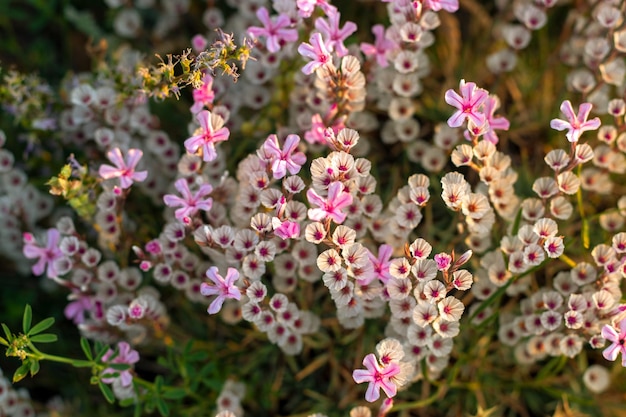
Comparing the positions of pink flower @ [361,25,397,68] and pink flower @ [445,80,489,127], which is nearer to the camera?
pink flower @ [445,80,489,127]

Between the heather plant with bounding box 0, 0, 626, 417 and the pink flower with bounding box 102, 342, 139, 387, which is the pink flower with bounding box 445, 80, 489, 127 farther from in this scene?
the pink flower with bounding box 102, 342, 139, 387

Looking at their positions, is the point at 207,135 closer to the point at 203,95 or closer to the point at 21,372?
the point at 203,95

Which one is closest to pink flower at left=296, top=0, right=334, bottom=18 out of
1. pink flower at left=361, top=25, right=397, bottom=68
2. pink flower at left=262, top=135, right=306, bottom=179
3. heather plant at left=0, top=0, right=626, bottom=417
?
heather plant at left=0, top=0, right=626, bottom=417

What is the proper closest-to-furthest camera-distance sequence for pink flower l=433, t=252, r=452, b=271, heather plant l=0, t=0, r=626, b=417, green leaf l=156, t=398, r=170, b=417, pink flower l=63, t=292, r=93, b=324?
pink flower l=433, t=252, r=452, b=271, heather plant l=0, t=0, r=626, b=417, green leaf l=156, t=398, r=170, b=417, pink flower l=63, t=292, r=93, b=324

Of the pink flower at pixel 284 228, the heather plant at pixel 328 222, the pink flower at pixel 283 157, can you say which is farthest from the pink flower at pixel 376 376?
the pink flower at pixel 283 157

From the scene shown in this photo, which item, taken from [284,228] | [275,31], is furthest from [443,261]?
[275,31]

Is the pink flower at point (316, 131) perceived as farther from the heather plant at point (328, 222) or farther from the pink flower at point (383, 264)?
the pink flower at point (383, 264)

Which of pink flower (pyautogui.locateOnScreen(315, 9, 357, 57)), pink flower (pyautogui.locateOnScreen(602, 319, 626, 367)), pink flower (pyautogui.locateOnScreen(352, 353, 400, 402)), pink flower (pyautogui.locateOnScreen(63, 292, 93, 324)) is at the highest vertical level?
pink flower (pyautogui.locateOnScreen(315, 9, 357, 57))
